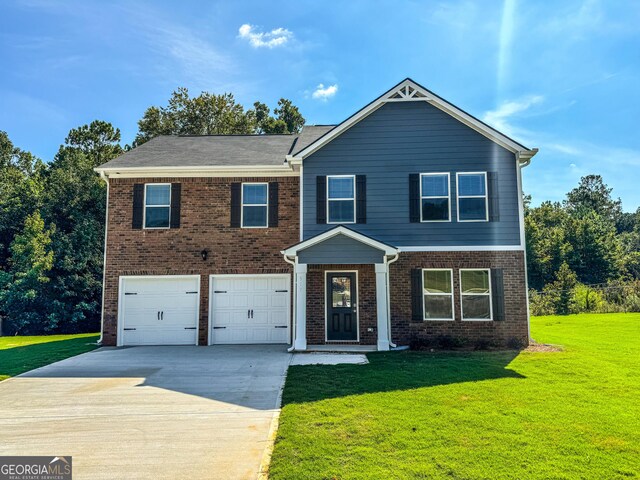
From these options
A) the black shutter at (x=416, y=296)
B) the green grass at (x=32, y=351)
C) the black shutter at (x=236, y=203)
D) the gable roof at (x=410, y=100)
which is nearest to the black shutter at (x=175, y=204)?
the black shutter at (x=236, y=203)

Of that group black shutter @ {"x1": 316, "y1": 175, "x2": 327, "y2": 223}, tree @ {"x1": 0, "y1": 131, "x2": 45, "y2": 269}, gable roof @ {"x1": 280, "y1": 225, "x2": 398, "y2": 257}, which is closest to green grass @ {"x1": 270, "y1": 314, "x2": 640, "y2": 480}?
A: gable roof @ {"x1": 280, "y1": 225, "x2": 398, "y2": 257}

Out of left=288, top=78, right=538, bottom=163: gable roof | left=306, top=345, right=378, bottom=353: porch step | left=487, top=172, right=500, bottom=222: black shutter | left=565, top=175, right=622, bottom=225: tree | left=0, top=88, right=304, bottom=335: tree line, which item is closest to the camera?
left=306, top=345, right=378, bottom=353: porch step

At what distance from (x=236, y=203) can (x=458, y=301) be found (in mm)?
7573

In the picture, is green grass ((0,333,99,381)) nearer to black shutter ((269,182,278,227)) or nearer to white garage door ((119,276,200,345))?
white garage door ((119,276,200,345))

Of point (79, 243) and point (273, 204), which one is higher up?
point (273, 204)

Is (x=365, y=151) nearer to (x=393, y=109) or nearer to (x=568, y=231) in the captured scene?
(x=393, y=109)

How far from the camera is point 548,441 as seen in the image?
4.94 meters

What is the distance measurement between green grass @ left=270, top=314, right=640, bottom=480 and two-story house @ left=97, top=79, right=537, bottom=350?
2.60 m

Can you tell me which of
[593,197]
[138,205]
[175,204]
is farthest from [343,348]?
[593,197]

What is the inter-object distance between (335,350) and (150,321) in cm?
626

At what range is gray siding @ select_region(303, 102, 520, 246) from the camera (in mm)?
12266

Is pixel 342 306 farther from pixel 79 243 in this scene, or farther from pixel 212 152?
Result: pixel 79 243

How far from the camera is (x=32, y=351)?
12391 mm

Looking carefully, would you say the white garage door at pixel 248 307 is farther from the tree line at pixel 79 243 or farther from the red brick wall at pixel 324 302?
the tree line at pixel 79 243
